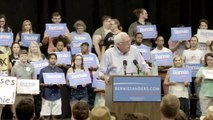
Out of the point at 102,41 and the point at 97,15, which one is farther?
the point at 97,15

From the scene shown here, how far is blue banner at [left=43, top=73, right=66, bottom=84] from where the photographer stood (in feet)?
32.8

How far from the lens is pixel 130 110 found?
270 inches

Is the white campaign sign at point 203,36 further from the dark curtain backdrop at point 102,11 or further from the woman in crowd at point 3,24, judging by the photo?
the woman in crowd at point 3,24

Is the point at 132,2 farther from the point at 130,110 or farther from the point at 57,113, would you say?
the point at 130,110

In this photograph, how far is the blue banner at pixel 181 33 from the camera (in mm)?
11789

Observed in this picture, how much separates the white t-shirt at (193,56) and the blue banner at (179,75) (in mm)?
803

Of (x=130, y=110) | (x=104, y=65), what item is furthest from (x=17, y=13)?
(x=130, y=110)

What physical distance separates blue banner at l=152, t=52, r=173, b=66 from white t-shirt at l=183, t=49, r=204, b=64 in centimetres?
40

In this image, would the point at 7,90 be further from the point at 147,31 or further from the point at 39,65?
the point at 147,31

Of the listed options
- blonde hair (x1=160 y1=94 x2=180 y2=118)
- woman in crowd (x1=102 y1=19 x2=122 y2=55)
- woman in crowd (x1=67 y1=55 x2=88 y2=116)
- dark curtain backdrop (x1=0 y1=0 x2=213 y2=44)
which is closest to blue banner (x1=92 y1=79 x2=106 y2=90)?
woman in crowd (x1=67 y1=55 x2=88 y2=116)

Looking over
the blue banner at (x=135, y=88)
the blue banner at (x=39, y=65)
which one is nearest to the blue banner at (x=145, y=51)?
the blue banner at (x=39, y=65)

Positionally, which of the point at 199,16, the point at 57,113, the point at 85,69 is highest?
the point at 199,16

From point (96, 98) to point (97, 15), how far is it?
3.98 m

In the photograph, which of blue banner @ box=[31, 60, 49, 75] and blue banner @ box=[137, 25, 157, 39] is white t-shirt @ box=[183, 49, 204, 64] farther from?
blue banner @ box=[31, 60, 49, 75]
